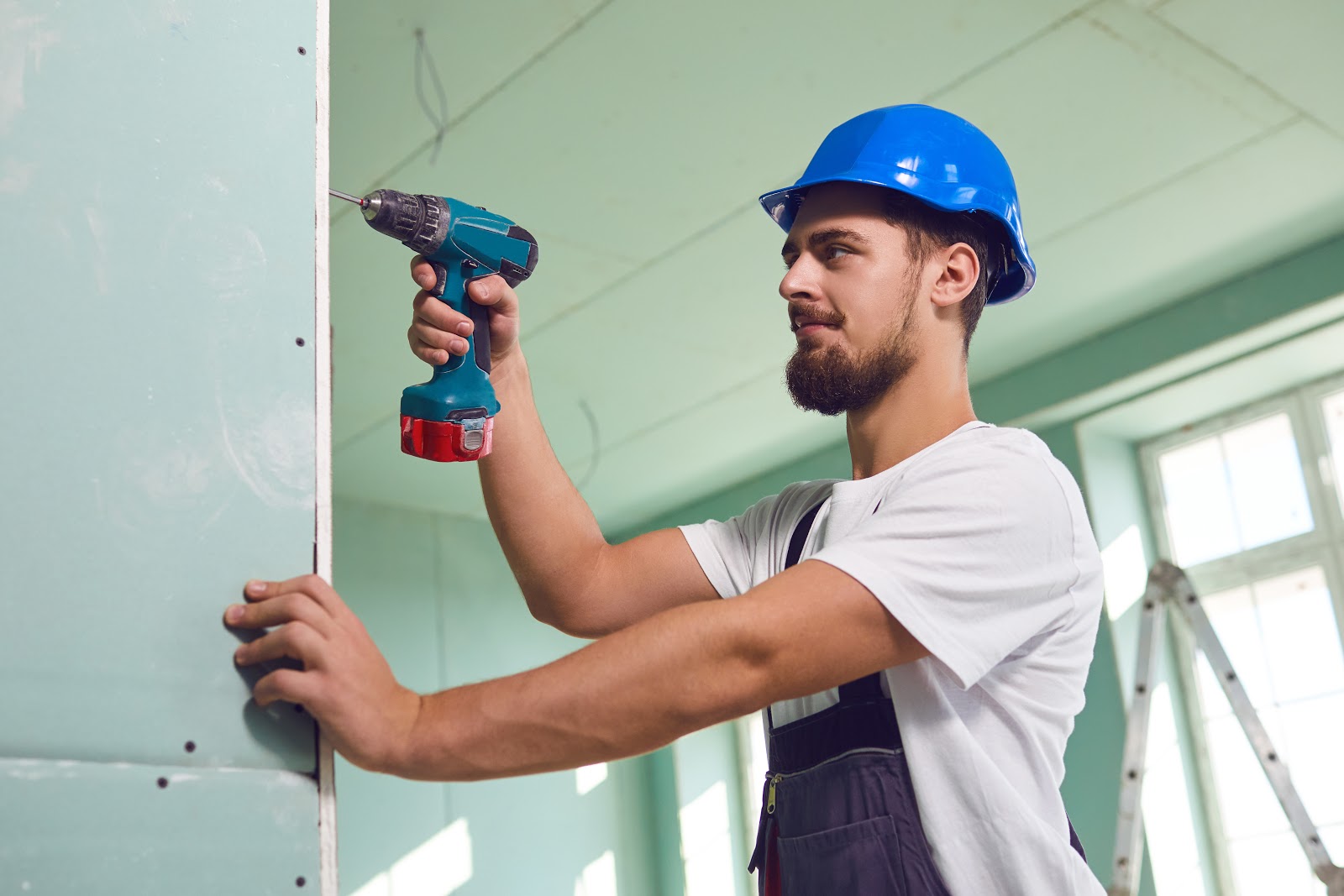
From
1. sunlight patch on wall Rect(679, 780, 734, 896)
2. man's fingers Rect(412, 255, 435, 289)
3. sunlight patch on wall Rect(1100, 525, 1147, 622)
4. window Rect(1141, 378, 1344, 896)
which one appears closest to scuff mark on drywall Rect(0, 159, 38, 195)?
man's fingers Rect(412, 255, 435, 289)

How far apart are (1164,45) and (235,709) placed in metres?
3.26

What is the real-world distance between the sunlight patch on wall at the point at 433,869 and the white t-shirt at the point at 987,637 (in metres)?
4.65

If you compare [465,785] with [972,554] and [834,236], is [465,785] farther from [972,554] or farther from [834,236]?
[972,554]

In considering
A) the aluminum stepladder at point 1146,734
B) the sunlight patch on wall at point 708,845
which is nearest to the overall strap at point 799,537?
the aluminum stepladder at point 1146,734

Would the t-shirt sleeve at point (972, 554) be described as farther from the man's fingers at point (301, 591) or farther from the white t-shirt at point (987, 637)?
the man's fingers at point (301, 591)

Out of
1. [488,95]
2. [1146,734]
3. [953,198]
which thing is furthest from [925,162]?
[1146,734]

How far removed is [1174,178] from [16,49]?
3.81m

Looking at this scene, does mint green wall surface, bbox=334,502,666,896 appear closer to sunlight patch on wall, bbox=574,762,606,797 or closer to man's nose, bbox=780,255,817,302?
sunlight patch on wall, bbox=574,762,606,797

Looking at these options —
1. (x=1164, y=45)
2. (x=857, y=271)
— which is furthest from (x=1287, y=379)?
(x=857, y=271)

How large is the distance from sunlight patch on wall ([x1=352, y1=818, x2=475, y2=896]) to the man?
14.4ft

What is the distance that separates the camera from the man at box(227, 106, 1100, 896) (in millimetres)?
1000

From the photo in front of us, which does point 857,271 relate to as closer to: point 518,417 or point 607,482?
point 518,417

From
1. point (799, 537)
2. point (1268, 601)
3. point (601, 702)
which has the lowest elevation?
point (601, 702)

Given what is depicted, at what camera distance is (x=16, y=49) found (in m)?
0.94
